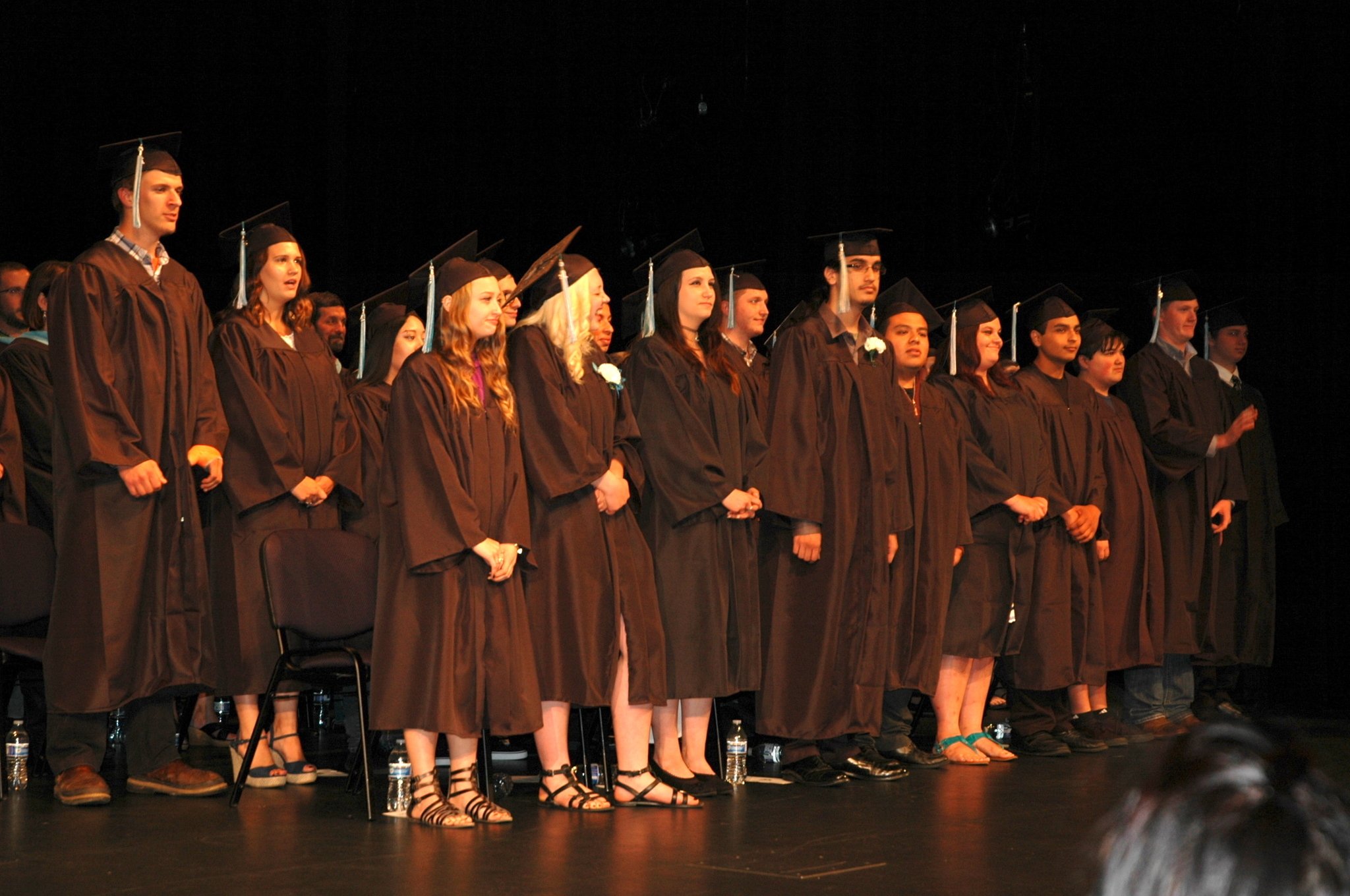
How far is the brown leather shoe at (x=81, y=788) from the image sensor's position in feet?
16.6

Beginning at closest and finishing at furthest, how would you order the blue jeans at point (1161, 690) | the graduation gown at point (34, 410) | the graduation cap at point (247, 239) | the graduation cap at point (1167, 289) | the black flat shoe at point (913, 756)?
the graduation cap at point (247, 239), the graduation gown at point (34, 410), the black flat shoe at point (913, 756), the blue jeans at point (1161, 690), the graduation cap at point (1167, 289)

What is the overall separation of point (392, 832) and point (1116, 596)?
168 inches

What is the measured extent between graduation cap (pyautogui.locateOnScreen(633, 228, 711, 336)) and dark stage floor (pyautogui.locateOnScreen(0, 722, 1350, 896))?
75.6 inches

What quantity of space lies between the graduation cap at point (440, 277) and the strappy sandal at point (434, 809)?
145cm

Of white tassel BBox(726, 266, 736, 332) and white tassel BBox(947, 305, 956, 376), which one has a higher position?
white tassel BBox(726, 266, 736, 332)

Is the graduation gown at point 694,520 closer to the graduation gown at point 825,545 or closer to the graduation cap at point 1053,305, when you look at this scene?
the graduation gown at point 825,545

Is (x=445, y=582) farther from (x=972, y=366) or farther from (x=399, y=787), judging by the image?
(x=972, y=366)

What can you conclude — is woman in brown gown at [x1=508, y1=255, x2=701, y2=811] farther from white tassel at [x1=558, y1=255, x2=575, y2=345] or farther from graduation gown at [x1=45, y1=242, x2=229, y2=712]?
graduation gown at [x1=45, y1=242, x2=229, y2=712]

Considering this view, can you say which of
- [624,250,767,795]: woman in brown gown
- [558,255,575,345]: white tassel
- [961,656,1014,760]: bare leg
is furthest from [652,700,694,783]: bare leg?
[961,656,1014,760]: bare leg

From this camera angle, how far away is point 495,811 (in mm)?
4957

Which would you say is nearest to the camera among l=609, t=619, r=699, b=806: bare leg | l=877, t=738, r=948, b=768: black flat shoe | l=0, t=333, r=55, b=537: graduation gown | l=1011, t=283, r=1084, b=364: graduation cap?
l=609, t=619, r=699, b=806: bare leg

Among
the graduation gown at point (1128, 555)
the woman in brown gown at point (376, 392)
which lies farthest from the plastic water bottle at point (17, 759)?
the graduation gown at point (1128, 555)

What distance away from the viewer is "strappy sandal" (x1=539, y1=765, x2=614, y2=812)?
17.3ft

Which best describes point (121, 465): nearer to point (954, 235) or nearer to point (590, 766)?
point (590, 766)
